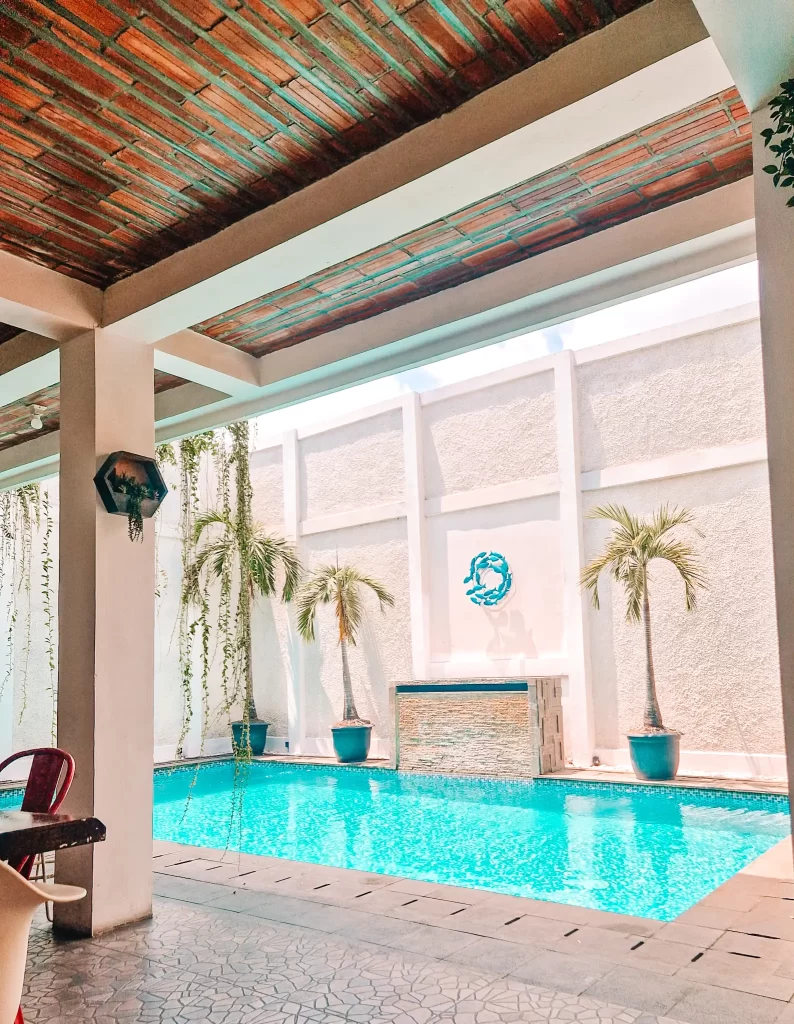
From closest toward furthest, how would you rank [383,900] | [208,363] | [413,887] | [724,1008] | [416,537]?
[724,1008], [383,900], [413,887], [208,363], [416,537]

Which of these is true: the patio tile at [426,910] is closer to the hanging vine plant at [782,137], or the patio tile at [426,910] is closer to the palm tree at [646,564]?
the hanging vine plant at [782,137]

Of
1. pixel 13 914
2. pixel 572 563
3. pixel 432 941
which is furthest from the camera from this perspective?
pixel 572 563

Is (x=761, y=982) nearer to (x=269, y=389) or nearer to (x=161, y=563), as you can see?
(x=269, y=389)

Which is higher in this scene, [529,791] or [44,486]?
[44,486]

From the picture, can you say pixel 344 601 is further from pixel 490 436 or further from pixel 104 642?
pixel 104 642

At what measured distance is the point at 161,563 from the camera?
41.2ft

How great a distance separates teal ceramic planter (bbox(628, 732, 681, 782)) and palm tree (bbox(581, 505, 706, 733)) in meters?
0.11

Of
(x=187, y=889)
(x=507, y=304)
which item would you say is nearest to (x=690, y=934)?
(x=187, y=889)

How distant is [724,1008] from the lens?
3023 mm

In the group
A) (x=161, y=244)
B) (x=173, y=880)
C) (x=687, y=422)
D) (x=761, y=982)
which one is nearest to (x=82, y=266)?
(x=161, y=244)

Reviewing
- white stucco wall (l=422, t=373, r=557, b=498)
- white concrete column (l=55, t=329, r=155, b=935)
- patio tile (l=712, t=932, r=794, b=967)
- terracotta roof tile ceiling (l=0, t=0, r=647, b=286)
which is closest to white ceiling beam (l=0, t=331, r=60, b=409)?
white concrete column (l=55, t=329, r=155, b=935)

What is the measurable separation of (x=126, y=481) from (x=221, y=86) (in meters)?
2.17

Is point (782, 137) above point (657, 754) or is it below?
above

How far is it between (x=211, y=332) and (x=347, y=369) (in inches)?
35.0
